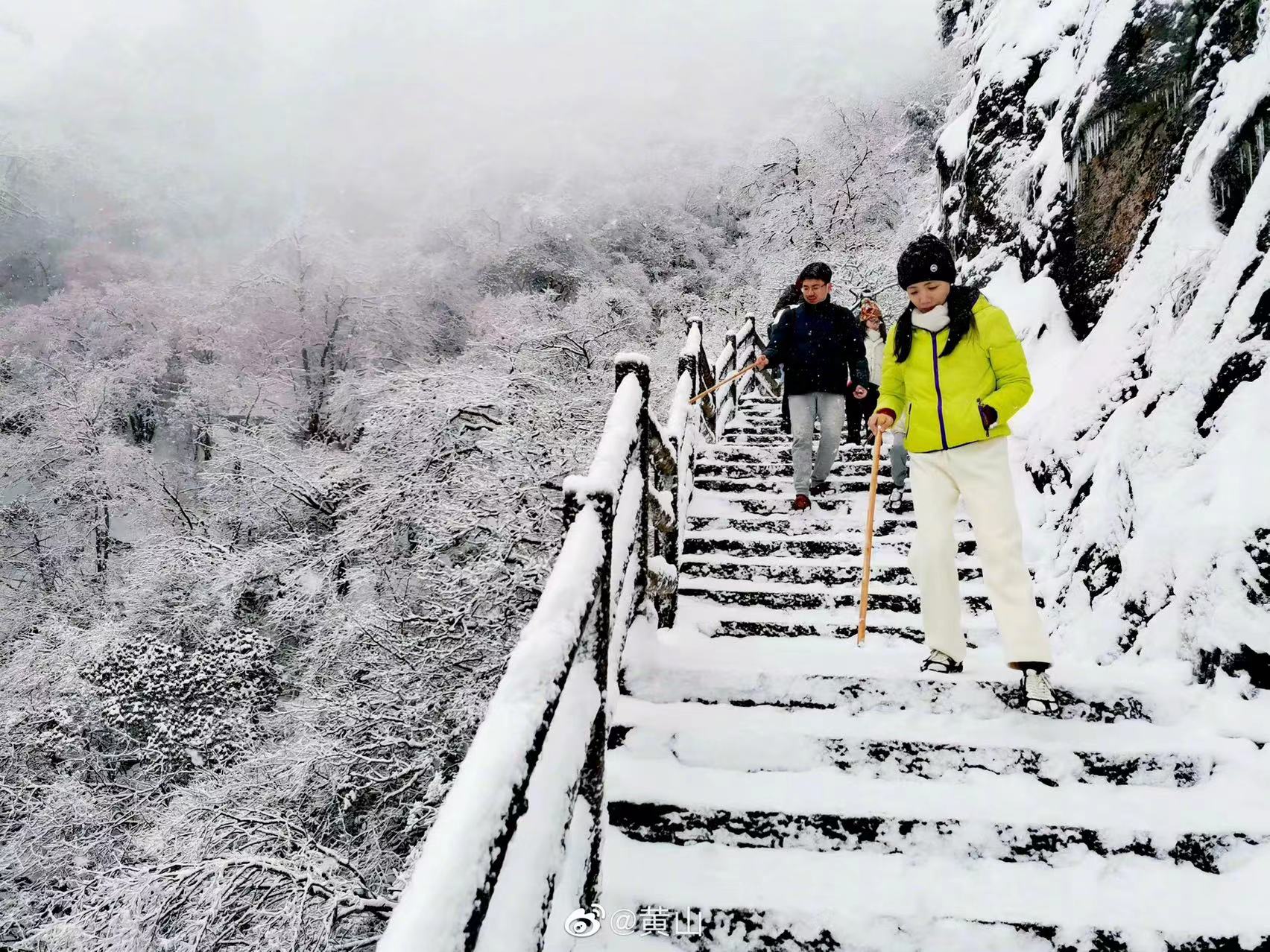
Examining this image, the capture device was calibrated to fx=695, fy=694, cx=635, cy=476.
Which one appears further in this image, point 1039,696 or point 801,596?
point 801,596

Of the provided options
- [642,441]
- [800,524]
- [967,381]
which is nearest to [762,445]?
[800,524]

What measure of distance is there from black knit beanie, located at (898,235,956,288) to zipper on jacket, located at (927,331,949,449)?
23cm

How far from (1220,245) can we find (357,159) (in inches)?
1553

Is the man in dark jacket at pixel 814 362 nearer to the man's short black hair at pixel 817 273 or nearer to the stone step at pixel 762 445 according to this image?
the man's short black hair at pixel 817 273

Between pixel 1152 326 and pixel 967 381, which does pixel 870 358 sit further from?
pixel 967 381

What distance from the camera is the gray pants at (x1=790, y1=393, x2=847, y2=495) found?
494cm

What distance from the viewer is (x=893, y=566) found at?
158 inches

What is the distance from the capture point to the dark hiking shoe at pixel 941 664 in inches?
111

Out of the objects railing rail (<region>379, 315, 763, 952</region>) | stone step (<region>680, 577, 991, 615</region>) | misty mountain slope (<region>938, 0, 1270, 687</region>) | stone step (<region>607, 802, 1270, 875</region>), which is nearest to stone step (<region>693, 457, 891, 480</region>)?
misty mountain slope (<region>938, 0, 1270, 687</region>)

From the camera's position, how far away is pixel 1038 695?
2.54 metres

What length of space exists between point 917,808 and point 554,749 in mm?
1254

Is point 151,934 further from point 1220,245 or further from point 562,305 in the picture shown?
point 562,305

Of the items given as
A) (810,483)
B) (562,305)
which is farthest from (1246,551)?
(562,305)

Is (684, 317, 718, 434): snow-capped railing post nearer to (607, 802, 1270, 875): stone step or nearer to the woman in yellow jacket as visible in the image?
the woman in yellow jacket
